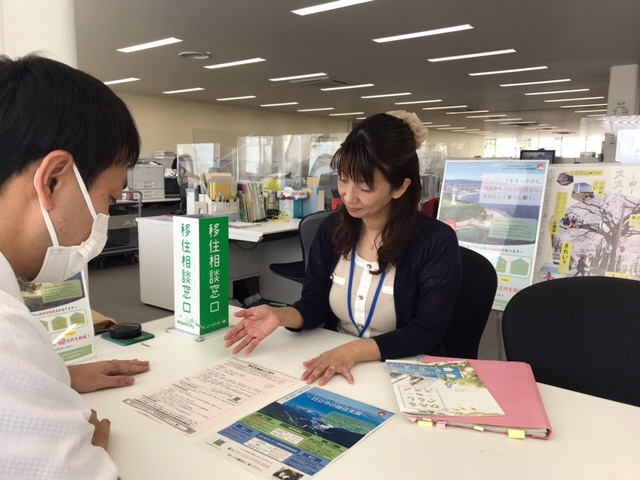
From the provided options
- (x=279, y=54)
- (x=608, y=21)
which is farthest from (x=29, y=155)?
(x=279, y=54)

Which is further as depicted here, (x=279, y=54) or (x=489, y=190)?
(x=279, y=54)

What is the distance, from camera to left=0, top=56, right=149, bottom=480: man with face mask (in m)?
0.51

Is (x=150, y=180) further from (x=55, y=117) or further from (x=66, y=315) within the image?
(x=55, y=117)

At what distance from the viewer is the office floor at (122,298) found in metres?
2.76

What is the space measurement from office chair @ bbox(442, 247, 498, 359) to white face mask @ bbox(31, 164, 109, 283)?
4.04 ft

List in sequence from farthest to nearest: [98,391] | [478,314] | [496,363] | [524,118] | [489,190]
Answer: [524,118] < [489,190] < [478,314] < [496,363] < [98,391]

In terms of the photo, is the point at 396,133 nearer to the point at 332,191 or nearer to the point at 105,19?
the point at 332,191

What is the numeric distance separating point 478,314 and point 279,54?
6.34 metres

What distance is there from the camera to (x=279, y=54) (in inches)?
280

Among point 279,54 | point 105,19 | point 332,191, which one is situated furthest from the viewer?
point 279,54

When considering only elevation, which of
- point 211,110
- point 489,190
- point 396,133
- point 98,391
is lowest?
point 98,391

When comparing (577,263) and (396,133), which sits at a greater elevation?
(396,133)

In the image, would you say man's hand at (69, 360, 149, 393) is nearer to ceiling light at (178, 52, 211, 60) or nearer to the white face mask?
the white face mask

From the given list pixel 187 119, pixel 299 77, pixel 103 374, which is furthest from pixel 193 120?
pixel 103 374
